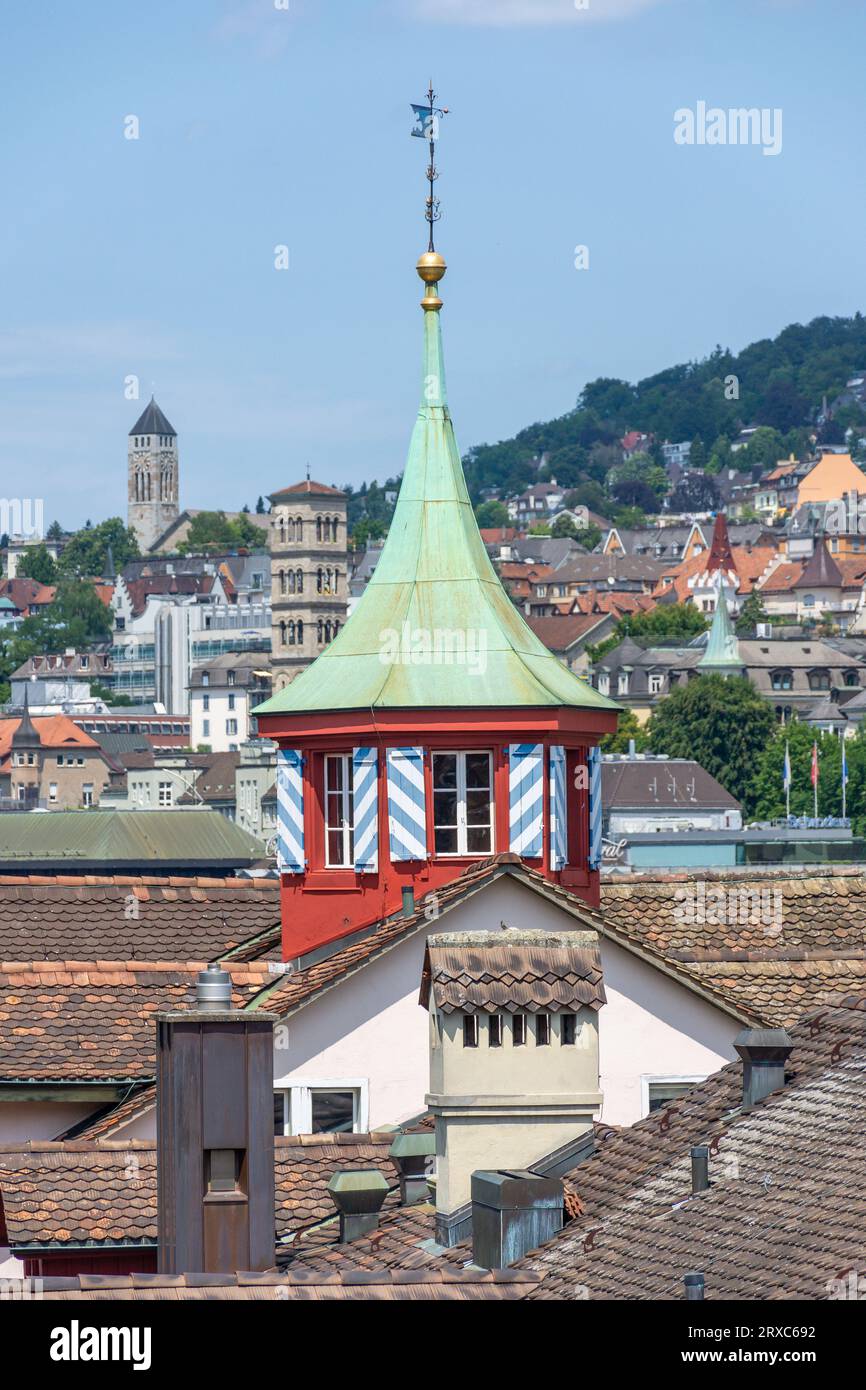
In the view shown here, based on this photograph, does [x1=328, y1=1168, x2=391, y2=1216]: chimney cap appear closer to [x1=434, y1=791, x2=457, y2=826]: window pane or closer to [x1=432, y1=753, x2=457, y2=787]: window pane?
[x1=434, y1=791, x2=457, y2=826]: window pane

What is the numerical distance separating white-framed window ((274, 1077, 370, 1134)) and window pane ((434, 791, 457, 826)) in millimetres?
3591

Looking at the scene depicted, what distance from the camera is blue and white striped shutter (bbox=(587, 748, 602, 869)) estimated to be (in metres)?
28.8

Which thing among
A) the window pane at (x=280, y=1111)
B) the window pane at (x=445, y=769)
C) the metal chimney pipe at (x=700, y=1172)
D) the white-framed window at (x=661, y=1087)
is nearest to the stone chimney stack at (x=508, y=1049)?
the metal chimney pipe at (x=700, y=1172)

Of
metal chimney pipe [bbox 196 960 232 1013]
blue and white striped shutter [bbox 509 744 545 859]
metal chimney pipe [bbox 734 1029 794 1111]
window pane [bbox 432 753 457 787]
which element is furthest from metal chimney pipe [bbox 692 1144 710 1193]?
window pane [bbox 432 753 457 787]

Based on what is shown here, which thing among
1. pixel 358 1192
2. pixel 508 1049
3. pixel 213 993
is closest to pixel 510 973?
pixel 508 1049

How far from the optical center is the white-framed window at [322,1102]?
82.0 feet

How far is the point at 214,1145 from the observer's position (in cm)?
1817

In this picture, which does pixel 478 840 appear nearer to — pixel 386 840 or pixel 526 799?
pixel 526 799

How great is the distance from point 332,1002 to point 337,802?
378 centimetres

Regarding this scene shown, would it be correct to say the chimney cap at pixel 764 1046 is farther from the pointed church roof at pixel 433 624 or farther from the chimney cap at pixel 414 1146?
the pointed church roof at pixel 433 624

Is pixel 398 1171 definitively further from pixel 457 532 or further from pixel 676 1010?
pixel 457 532

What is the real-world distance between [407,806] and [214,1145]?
10.0 metres

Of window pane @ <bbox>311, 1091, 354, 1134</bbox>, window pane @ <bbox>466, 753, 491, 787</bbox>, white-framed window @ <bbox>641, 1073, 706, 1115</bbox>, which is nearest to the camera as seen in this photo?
white-framed window @ <bbox>641, 1073, 706, 1115</bbox>

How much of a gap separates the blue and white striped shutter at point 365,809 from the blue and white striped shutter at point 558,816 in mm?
1380
